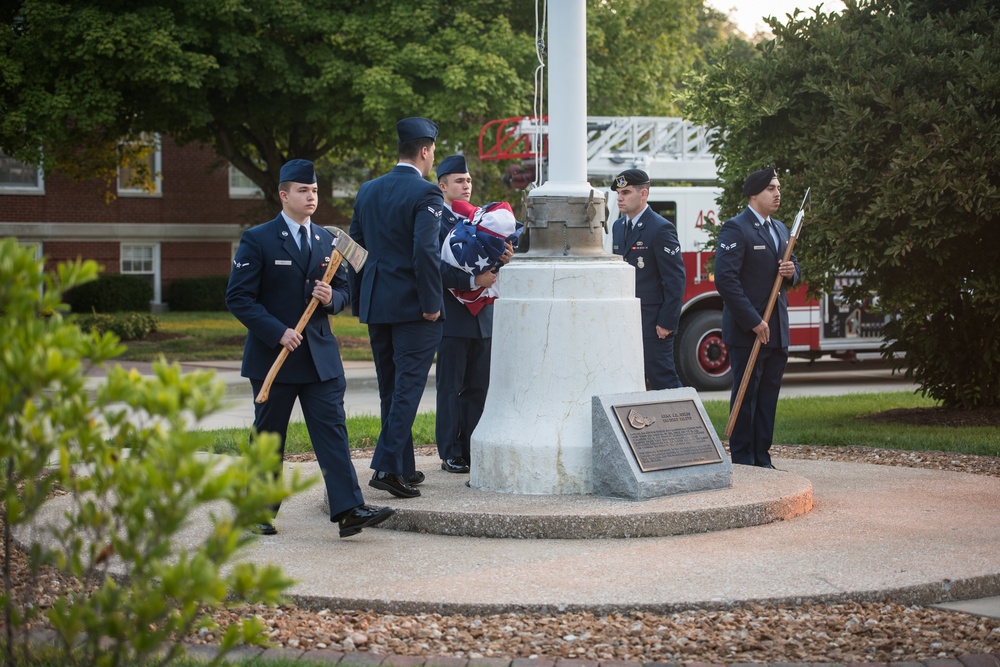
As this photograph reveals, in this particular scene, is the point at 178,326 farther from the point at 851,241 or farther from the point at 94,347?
the point at 94,347

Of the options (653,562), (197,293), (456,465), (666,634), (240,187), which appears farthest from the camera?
(240,187)

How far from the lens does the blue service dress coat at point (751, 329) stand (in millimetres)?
8148

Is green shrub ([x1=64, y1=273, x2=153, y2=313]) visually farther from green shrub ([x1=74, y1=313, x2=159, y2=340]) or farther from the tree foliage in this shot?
the tree foliage

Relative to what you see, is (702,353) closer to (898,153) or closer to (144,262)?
(898,153)

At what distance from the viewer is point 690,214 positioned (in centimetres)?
1566

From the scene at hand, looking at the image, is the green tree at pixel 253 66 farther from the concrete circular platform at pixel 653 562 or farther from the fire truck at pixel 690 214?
the concrete circular platform at pixel 653 562

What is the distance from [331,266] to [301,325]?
0.33 metres

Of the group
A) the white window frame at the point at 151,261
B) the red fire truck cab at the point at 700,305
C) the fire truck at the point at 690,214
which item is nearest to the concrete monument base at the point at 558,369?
the fire truck at the point at 690,214

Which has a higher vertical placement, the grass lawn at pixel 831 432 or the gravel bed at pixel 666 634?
the grass lawn at pixel 831 432

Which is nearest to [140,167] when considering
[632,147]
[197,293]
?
[197,293]

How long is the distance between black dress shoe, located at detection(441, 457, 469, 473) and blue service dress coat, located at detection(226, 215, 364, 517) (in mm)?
1728

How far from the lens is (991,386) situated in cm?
1118

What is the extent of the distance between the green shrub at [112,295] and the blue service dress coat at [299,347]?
998 inches

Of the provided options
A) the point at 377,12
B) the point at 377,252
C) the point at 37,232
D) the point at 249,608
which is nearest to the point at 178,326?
the point at 37,232
